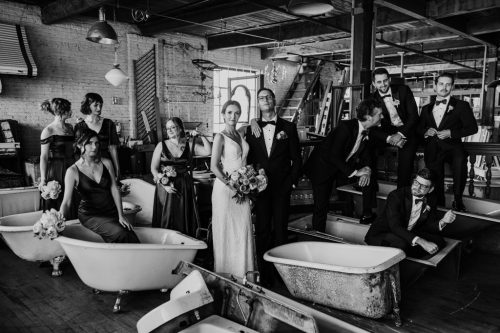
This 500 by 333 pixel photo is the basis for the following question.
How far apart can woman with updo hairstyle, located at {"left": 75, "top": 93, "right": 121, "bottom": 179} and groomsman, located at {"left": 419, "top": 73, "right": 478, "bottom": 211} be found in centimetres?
335

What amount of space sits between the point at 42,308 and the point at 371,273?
255cm

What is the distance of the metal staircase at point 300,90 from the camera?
48.9 ft

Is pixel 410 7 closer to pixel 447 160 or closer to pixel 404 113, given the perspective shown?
pixel 404 113

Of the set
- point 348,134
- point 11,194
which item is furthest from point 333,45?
point 11,194

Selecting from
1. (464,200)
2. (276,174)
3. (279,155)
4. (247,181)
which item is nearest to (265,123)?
(279,155)

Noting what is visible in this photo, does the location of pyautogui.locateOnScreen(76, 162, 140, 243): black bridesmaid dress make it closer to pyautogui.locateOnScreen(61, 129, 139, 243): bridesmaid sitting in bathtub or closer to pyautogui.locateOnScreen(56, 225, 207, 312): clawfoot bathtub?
pyautogui.locateOnScreen(61, 129, 139, 243): bridesmaid sitting in bathtub

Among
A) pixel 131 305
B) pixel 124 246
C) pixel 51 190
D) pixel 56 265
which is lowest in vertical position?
pixel 131 305

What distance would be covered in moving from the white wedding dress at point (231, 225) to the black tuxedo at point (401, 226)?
1.19 metres

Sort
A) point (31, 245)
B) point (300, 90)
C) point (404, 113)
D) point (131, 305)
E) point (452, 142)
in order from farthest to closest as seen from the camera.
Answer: point (300, 90) < point (404, 113) < point (452, 142) < point (31, 245) < point (131, 305)

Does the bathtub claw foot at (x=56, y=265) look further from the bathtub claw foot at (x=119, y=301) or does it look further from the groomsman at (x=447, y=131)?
the groomsman at (x=447, y=131)

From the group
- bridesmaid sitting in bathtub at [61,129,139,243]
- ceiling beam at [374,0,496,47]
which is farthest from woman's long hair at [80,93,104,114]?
ceiling beam at [374,0,496,47]

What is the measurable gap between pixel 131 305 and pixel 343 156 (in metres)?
2.35

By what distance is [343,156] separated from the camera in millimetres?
4246

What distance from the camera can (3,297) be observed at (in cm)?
367
